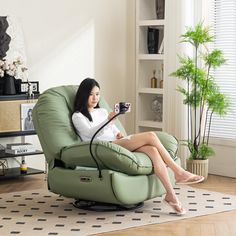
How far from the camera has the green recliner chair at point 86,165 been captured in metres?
4.87

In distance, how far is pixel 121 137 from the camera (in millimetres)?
5586

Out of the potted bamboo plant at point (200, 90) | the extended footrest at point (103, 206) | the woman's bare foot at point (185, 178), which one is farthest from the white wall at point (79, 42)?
the woman's bare foot at point (185, 178)

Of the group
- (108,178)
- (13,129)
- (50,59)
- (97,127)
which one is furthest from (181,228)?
(50,59)

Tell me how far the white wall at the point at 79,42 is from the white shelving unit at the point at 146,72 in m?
0.15

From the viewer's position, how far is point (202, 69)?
260 inches

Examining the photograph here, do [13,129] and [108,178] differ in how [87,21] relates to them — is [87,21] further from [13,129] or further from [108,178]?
[108,178]

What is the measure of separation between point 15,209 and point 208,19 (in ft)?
9.87

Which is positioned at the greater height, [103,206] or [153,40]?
[153,40]

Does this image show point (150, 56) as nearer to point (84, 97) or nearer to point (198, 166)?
point (198, 166)

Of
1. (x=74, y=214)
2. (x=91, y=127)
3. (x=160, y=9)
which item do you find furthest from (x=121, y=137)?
(x=160, y=9)

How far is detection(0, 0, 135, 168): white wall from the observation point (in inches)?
265

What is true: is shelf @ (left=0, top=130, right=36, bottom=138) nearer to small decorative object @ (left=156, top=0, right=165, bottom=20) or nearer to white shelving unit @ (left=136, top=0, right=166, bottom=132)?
white shelving unit @ (left=136, top=0, right=166, bottom=132)

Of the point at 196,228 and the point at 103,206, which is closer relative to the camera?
→ the point at 196,228

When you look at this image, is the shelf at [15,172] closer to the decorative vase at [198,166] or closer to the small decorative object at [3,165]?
the small decorative object at [3,165]
